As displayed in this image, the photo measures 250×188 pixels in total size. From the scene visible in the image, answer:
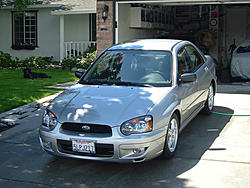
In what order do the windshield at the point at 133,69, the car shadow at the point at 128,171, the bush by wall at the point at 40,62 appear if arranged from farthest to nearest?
the bush by wall at the point at 40,62, the windshield at the point at 133,69, the car shadow at the point at 128,171

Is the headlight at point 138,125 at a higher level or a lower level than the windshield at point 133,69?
lower

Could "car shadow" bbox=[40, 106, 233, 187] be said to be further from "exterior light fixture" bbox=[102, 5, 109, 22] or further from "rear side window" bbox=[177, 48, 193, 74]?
"exterior light fixture" bbox=[102, 5, 109, 22]

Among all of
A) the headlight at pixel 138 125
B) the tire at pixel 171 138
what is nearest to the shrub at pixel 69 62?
the tire at pixel 171 138

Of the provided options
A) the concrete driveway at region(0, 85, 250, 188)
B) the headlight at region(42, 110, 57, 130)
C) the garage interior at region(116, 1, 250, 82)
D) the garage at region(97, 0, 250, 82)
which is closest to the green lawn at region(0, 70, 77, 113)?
the concrete driveway at region(0, 85, 250, 188)

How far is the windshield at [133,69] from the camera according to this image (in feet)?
21.1

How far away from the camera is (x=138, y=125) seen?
5234 millimetres

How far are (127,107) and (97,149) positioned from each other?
698 millimetres

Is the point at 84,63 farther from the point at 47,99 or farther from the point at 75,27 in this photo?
the point at 47,99

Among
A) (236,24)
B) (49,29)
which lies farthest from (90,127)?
(49,29)

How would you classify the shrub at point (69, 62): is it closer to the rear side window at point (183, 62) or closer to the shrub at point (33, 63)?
the shrub at point (33, 63)

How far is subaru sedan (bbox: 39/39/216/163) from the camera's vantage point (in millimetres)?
5207

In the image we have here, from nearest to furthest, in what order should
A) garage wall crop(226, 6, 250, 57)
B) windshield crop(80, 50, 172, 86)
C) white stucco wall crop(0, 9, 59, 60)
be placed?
windshield crop(80, 50, 172, 86) < garage wall crop(226, 6, 250, 57) < white stucco wall crop(0, 9, 59, 60)

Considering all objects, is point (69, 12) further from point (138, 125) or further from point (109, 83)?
point (138, 125)

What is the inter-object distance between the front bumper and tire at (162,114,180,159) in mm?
273
